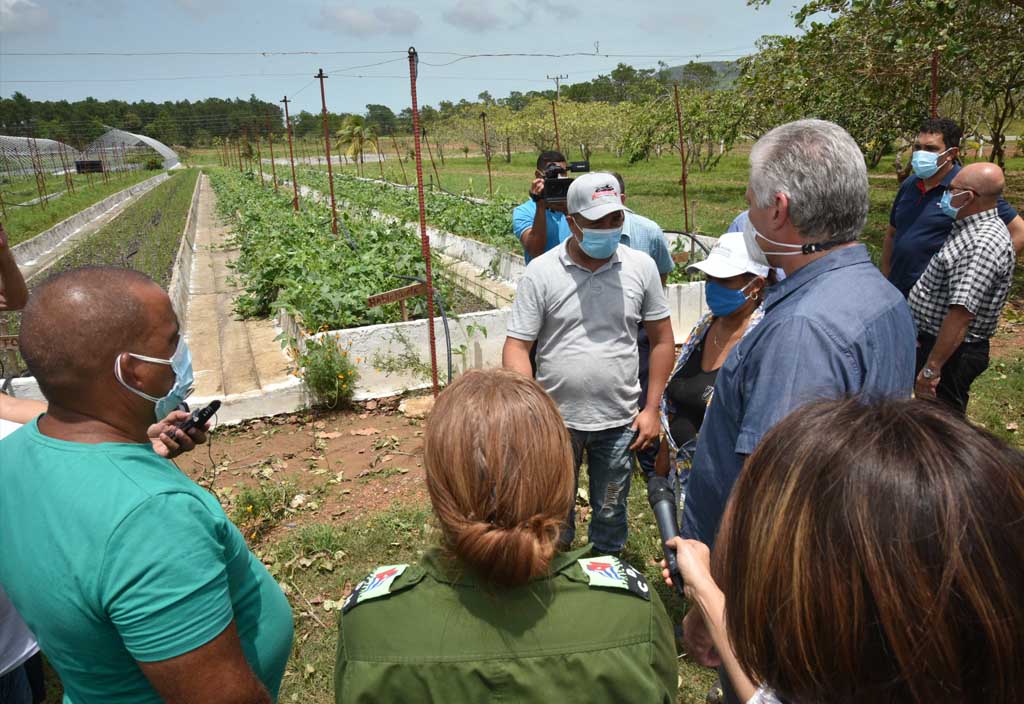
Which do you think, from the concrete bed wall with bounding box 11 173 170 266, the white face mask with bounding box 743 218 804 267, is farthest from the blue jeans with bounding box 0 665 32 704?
the concrete bed wall with bounding box 11 173 170 266

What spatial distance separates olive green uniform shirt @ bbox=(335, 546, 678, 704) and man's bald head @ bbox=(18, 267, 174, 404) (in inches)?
31.8

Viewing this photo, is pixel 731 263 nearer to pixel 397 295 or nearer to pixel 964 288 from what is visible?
pixel 964 288

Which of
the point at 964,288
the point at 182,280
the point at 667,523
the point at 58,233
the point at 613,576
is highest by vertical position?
the point at 964,288

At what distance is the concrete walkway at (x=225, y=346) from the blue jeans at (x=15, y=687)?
11.8 ft

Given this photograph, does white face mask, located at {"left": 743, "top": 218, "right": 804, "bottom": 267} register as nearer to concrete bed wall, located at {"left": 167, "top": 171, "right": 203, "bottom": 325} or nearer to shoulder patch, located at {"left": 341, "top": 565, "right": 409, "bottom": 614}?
shoulder patch, located at {"left": 341, "top": 565, "right": 409, "bottom": 614}

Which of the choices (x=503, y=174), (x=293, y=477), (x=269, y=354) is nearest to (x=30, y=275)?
(x=269, y=354)

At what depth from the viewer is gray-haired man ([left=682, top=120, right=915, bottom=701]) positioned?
1.60 metres

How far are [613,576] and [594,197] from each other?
6.72 feet

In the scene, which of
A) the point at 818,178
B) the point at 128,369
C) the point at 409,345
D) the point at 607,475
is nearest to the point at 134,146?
the point at 409,345

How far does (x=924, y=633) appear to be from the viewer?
0.83 m

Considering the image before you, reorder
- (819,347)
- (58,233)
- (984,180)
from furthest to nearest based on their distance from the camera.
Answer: (58,233) < (984,180) < (819,347)

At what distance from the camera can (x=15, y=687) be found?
221 cm

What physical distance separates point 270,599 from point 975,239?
13.0ft

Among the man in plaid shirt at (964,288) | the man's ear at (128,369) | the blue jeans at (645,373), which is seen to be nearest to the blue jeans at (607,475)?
the blue jeans at (645,373)
